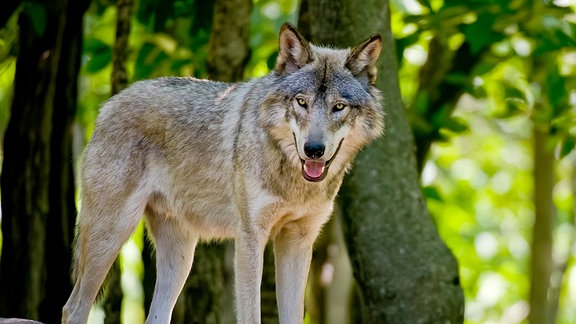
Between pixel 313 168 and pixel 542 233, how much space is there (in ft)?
28.5

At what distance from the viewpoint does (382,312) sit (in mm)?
9062

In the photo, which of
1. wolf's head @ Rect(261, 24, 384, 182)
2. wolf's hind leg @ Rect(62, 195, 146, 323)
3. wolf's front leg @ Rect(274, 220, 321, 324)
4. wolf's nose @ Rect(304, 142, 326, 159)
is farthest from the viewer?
wolf's hind leg @ Rect(62, 195, 146, 323)

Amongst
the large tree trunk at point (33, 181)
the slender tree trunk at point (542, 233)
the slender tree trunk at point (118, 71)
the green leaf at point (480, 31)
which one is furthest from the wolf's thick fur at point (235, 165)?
the slender tree trunk at point (542, 233)

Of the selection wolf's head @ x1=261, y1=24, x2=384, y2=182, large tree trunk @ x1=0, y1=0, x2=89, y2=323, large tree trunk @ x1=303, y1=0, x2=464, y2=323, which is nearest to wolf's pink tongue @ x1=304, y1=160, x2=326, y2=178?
wolf's head @ x1=261, y1=24, x2=384, y2=182

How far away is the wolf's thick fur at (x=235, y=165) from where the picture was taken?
7227 mm

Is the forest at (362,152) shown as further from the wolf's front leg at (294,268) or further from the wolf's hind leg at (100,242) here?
the wolf's front leg at (294,268)

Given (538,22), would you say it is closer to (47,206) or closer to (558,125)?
(558,125)

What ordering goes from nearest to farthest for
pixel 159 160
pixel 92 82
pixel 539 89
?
pixel 159 160, pixel 539 89, pixel 92 82

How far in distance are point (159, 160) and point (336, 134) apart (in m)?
1.73

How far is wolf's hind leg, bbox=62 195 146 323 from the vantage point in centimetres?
801

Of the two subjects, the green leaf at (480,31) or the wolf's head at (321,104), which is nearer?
the wolf's head at (321,104)

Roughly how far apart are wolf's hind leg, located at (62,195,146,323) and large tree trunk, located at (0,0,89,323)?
2854mm

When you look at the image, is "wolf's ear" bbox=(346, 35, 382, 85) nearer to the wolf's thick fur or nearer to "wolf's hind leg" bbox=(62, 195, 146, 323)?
the wolf's thick fur

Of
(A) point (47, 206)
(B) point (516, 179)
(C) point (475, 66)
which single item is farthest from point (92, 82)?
(B) point (516, 179)
